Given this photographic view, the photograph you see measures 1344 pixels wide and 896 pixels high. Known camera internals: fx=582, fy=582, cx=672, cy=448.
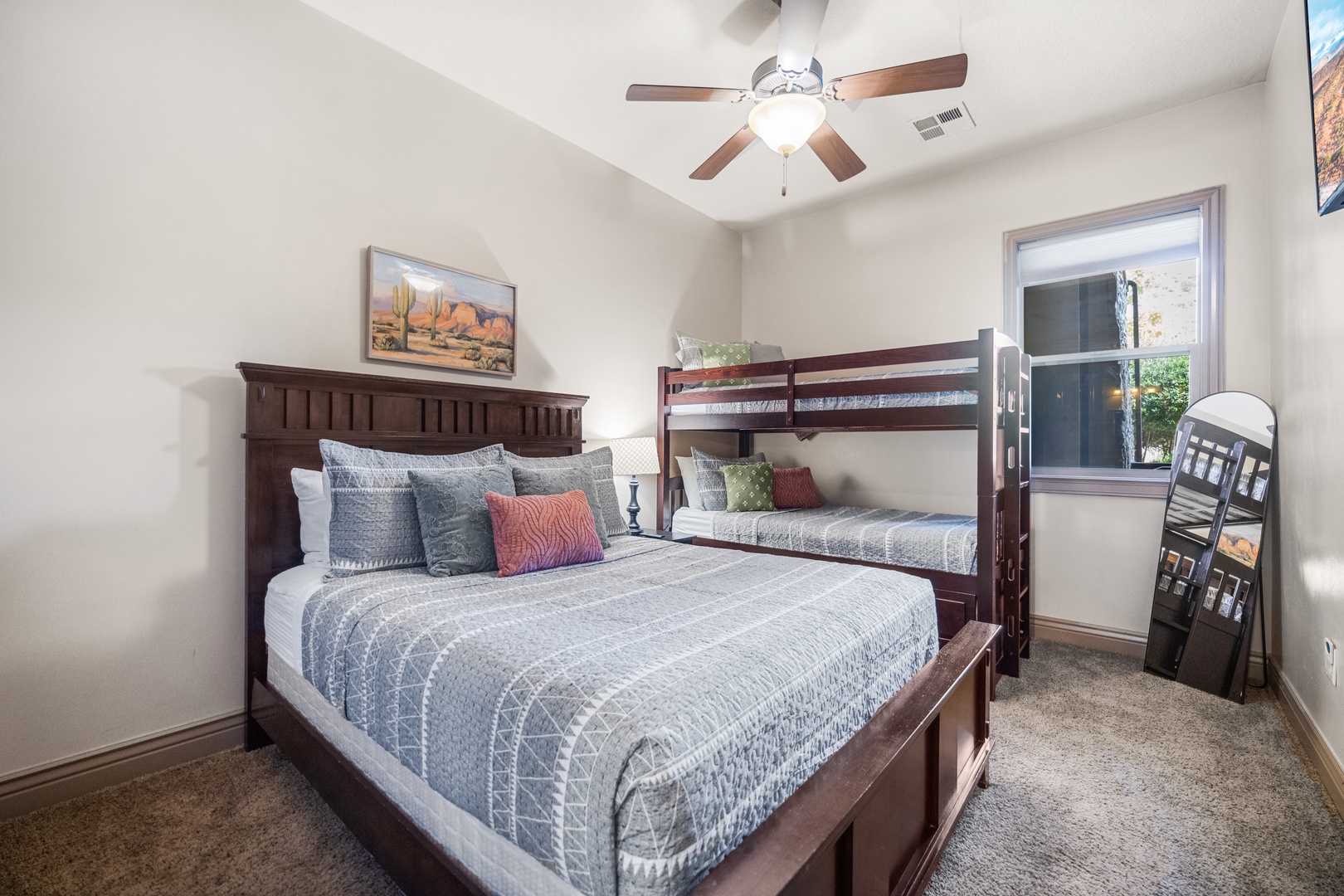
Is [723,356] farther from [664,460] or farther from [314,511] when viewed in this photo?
[314,511]

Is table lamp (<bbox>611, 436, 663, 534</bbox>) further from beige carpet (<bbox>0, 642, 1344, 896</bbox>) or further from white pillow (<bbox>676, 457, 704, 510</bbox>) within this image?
beige carpet (<bbox>0, 642, 1344, 896</bbox>)

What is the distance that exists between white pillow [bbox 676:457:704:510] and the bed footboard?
206cm

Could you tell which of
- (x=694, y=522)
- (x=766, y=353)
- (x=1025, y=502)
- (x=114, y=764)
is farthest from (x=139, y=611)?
(x=1025, y=502)

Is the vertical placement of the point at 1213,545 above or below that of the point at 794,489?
below

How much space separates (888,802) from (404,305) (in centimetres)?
252

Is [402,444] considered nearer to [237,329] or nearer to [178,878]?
[237,329]

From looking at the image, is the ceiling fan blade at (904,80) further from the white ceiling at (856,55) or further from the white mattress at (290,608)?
the white mattress at (290,608)

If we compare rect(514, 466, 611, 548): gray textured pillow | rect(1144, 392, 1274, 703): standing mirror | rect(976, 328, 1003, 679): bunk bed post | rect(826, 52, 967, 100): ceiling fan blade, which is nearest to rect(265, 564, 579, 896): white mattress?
rect(514, 466, 611, 548): gray textured pillow

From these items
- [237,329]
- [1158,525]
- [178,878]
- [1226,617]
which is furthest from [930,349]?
[178,878]

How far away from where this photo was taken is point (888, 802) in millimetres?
1160

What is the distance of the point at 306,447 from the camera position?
2.21 meters

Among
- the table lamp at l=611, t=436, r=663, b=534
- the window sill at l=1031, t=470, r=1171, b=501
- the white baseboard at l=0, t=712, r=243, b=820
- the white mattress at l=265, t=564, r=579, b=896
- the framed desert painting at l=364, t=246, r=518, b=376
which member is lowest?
the white baseboard at l=0, t=712, r=243, b=820

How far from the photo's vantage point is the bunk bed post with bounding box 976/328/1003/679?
254 cm

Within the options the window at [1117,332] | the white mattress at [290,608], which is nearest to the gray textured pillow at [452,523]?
the white mattress at [290,608]
